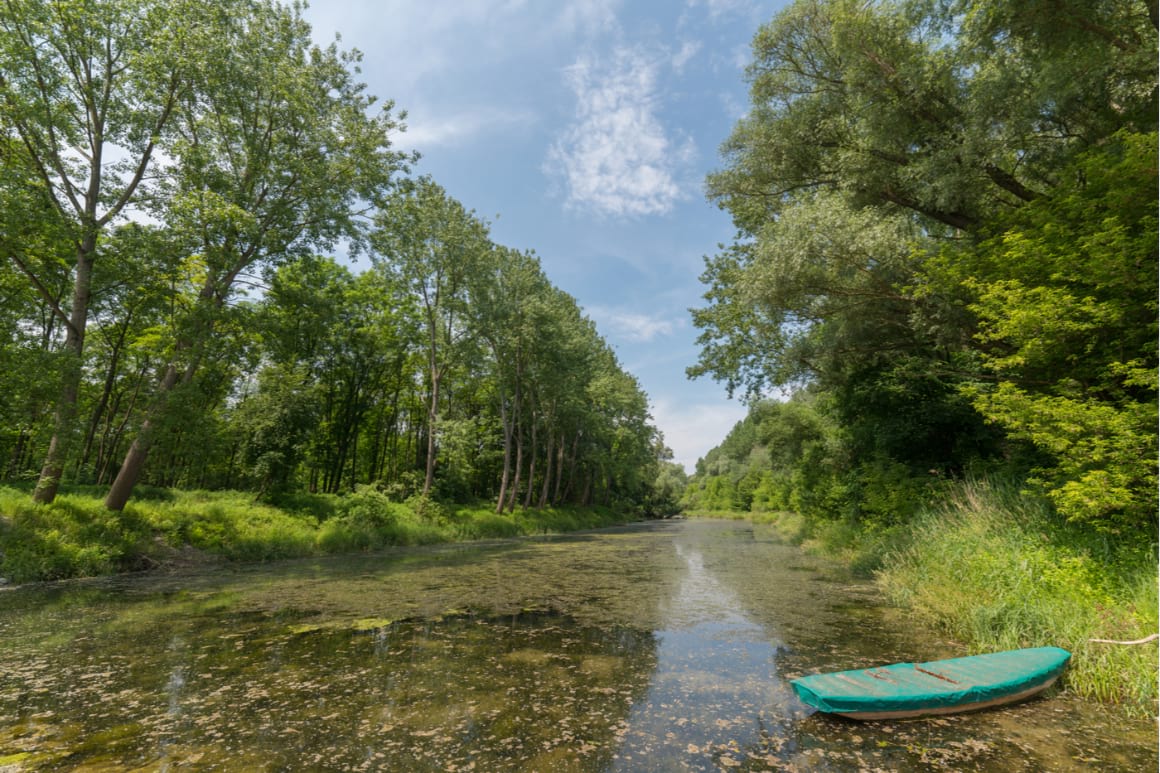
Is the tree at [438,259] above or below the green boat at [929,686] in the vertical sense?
above

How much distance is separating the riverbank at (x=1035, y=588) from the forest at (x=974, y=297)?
0.04m

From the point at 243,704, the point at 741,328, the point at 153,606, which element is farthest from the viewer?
the point at 741,328

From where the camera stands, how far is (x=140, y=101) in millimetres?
14984

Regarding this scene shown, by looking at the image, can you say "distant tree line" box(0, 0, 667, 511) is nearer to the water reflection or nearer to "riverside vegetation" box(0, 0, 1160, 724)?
"riverside vegetation" box(0, 0, 1160, 724)

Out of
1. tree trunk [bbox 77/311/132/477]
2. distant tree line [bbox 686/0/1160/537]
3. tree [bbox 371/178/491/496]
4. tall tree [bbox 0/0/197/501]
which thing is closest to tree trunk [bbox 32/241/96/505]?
tall tree [bbox 0/0/197/501]

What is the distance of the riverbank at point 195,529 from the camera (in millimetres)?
11672

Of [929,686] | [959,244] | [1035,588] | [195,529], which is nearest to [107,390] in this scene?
[195,529]

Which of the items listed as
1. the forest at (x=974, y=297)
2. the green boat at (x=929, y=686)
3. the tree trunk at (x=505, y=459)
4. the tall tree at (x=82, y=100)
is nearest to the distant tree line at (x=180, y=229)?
the tall tree at (x=82, y=100)

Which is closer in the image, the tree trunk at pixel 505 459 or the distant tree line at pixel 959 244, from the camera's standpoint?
the distant tree line at pixel 959 244

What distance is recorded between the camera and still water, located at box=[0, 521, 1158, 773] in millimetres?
3898

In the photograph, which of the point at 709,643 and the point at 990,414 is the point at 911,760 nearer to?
the point at 709,643

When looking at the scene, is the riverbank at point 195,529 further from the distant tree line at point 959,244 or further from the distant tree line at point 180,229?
the distant tree line at point 959,244

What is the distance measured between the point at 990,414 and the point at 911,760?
21.4ft

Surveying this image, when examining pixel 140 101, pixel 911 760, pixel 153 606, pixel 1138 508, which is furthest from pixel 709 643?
pixel 140 101
